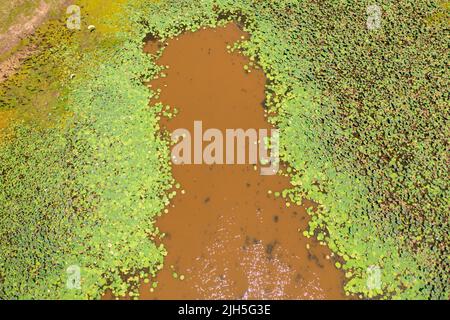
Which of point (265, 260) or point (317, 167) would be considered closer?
point (265, 260)

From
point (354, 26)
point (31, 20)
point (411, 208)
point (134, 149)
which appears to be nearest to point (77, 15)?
point (31, 20)

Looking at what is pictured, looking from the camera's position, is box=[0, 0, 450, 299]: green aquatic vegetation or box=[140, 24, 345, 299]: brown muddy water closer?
box=[140, 24, 345, 299]: brown muddy water

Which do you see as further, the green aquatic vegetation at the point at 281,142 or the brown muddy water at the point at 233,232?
the green aquatic vegetation at the point at 281,142
